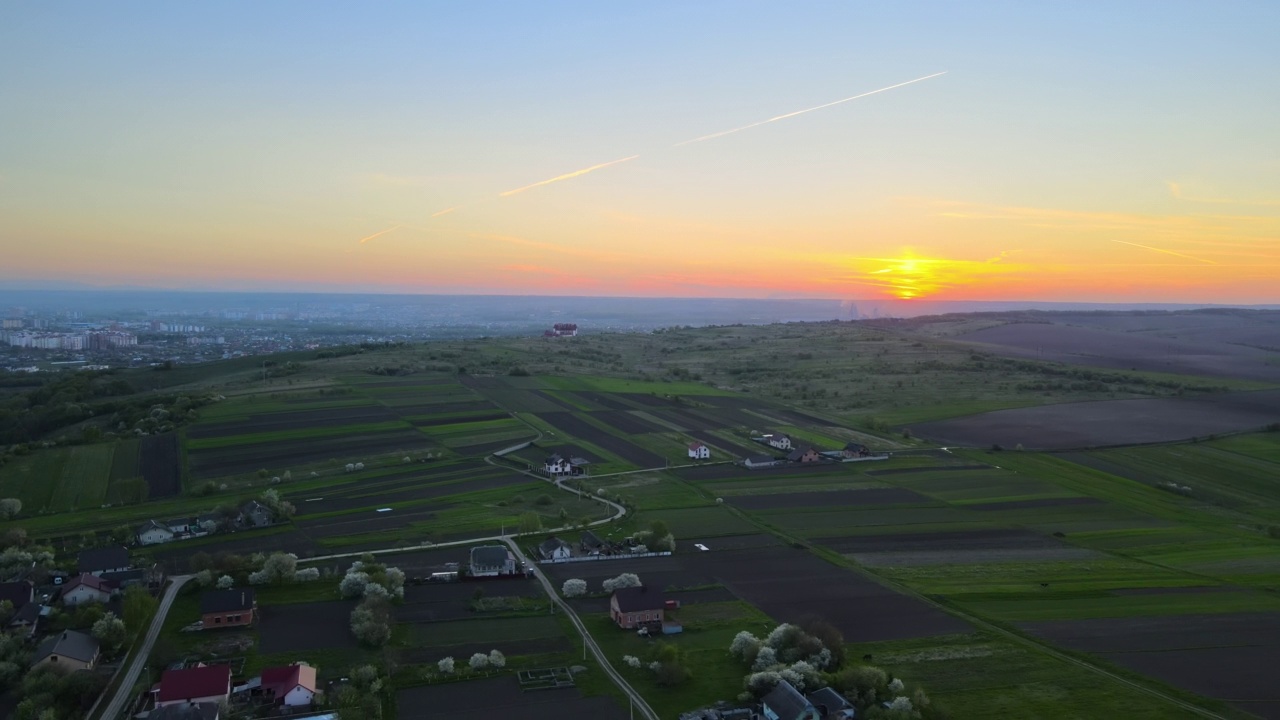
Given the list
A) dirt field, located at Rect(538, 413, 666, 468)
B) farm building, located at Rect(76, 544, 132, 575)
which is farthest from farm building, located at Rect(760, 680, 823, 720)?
dirt field, located at Rect(538, 413, 666, 468)

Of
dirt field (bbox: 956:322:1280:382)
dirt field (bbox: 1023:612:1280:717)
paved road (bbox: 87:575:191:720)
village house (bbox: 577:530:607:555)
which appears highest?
dirt field (bbox: 956:322:1280:382)

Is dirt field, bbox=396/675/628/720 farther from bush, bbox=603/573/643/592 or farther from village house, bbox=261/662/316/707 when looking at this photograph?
bush, bbox=603/573/643/592

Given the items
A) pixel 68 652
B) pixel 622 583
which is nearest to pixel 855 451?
pixel 622 583

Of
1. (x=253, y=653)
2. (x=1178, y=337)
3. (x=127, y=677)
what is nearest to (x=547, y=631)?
(x=253, y=653)

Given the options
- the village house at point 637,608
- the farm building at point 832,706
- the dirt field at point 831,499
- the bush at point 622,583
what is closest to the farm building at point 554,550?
the bush at point 622,583

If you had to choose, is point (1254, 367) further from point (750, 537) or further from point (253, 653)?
point (253, 653)
